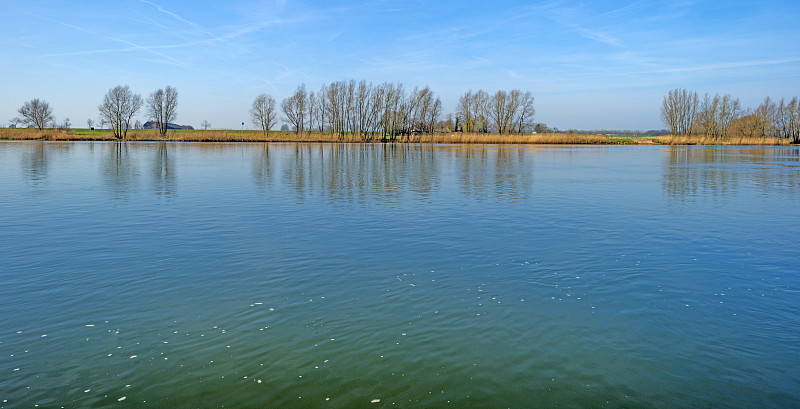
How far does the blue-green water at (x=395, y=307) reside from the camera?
5297 mm

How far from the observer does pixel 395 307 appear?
24.6ft

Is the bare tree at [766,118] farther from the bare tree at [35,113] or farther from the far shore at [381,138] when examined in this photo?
the bare tree at [35,113]

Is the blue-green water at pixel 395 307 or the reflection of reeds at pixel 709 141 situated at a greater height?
the reflection of reeds at pixel 709 141

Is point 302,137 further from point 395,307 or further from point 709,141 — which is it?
point 395,307

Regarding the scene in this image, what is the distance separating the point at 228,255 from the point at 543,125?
138696 mm

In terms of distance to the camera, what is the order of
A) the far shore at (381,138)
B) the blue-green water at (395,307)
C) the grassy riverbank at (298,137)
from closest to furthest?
the blue-green water at (395,307)
the grassy riverbank at (298,137)
the far shore at (381,138)

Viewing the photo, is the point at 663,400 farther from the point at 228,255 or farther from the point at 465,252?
the point at 228,255

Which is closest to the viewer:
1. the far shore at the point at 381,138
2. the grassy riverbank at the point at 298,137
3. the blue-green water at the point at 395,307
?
the blue-green water at the point at 395,307

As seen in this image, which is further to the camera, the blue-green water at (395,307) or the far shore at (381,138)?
the far shore at (381,138)

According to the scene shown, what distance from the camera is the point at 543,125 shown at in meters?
141

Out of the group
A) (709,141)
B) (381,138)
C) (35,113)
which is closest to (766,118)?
(709,141)

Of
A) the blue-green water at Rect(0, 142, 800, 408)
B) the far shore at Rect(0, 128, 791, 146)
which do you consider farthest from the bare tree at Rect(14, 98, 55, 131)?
the blue-green water at Rect(0, 142, 800, 408)

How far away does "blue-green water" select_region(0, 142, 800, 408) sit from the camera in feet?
17.4

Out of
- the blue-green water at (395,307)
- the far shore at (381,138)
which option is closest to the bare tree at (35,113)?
the far shore at (381,138)
